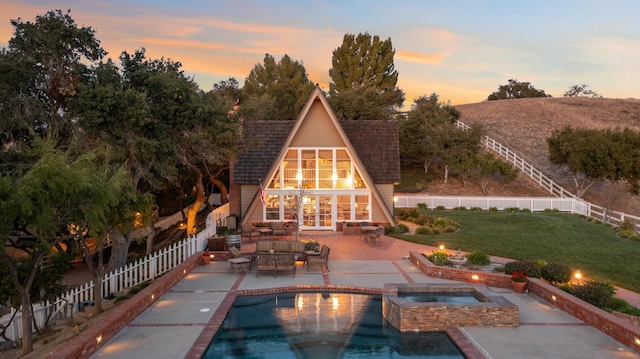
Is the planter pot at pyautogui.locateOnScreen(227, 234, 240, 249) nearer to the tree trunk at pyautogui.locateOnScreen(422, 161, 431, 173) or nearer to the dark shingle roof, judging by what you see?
the dark shingle roof

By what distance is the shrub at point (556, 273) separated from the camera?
13.5 m

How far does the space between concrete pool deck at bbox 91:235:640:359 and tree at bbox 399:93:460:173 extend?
24.3 metres

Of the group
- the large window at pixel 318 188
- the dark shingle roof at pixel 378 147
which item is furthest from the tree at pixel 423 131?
the large window at pixel 318 188

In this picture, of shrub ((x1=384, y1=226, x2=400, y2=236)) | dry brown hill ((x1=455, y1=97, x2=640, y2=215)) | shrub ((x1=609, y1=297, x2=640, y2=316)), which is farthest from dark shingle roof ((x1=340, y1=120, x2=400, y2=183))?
dry brown hill ((x1=455, y1=97, x2=640, y2=215))

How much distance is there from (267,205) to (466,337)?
15.5 metres

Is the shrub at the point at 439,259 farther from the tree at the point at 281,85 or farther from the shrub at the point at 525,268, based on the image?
the tree at the point at 281,85

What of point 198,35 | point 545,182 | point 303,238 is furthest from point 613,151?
point 198,35

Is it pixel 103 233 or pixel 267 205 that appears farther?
pixel 267 205

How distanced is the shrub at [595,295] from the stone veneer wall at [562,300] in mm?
243

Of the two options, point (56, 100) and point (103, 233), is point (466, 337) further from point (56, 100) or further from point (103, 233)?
point (56, 100)

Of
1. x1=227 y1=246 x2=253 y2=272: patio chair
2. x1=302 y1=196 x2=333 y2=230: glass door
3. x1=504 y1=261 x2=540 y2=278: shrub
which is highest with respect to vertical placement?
x1=302 y1=196 x2=333 y2=230: glass door

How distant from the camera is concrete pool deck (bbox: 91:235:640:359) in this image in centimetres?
921

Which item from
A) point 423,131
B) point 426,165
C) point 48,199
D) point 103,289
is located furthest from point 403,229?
point 426,165

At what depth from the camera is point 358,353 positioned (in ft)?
30.8
